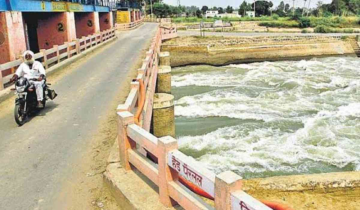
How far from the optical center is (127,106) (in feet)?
18.2

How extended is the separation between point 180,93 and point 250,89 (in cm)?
468

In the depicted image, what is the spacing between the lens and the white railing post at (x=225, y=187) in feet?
9.97

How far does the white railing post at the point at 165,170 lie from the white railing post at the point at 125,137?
1.07m

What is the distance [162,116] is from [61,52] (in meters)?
12.2

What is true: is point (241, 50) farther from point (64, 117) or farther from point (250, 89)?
point (64, 117)

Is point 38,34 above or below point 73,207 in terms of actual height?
above

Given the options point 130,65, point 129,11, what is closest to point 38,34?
point 130,65

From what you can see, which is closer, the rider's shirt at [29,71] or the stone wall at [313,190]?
the stone wall at [313,190]

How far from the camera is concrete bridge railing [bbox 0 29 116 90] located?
11.8 meters

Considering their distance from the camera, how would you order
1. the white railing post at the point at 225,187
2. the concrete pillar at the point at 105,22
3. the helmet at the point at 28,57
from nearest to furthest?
the white railing post at the point at 225,187, the helmet at the point at 28,57, the concrete pillar at the point at 105,22

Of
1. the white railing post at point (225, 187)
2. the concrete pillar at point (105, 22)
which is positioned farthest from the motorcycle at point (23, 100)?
the concrete pillar at point (105, 22)

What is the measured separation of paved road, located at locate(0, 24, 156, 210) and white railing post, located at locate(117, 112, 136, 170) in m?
1.11

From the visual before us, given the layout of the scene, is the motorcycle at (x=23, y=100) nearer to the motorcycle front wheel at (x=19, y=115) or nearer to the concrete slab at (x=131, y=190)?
the motorcycle front wheel at (x=19, y=115)

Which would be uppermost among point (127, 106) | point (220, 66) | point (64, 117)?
point (127, 106)
